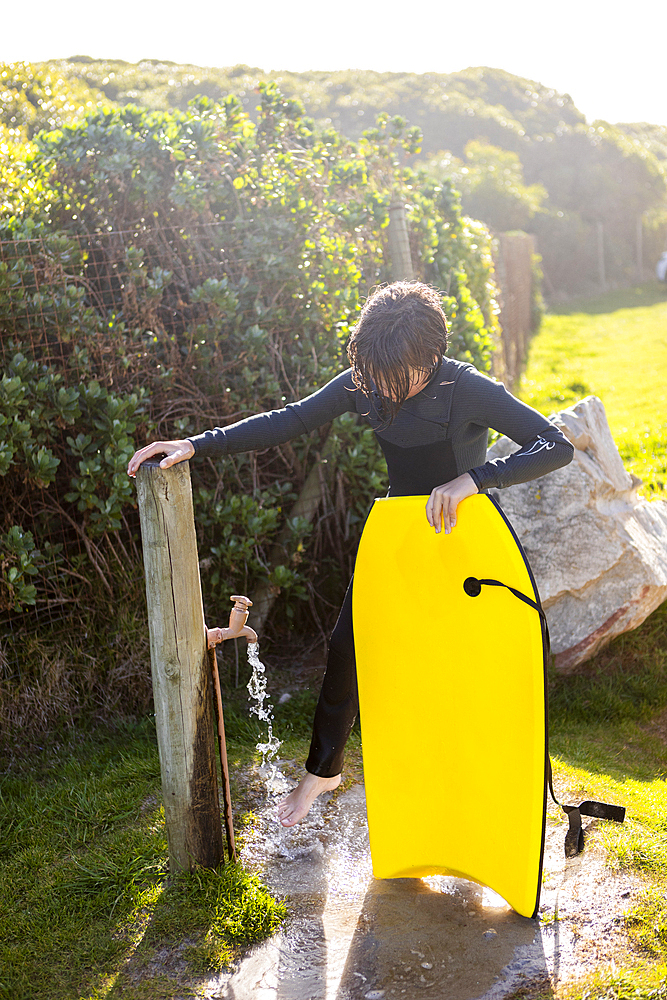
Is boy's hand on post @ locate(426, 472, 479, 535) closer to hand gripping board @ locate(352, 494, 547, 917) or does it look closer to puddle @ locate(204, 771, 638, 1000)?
hand gripping board @ locate(352, 494, 547, 917)

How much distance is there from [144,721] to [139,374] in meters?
1.51

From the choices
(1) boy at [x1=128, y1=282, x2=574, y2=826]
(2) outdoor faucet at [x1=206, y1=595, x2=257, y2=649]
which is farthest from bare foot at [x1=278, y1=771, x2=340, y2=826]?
(2) outdoor faucet at [x1=206, y1=595, x2=257, y2=649]

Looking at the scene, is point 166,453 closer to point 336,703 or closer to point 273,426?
point 273,426

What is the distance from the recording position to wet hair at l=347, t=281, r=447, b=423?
218 cm

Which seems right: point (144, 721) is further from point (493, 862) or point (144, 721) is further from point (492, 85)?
point (492, 85)

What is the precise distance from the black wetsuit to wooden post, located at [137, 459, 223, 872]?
0.58 ft

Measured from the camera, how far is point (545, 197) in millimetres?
24703

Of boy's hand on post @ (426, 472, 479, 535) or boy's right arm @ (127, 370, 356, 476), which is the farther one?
boy's right arm @ (127, 370, 356, 476)

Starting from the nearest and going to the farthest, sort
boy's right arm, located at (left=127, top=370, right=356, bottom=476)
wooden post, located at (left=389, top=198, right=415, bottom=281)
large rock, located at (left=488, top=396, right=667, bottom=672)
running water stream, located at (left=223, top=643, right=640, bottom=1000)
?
running water stream, located at (left=223, top=643, right=640, bottom=1000), boy's right arm, located at (left=127, top=370, right=356, bottom=476), large rock, located at (left=488, top=396, right=667, bottom=672), wooden post, located at (left=389, top=198, right=415, bottom=281)

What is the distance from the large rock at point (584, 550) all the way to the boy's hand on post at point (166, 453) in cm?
187

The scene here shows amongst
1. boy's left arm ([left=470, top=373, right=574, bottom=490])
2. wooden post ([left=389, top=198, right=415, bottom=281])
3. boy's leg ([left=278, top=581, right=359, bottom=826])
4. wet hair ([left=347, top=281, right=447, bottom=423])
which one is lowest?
boy's leg ([left=278, top=581, right=359, bottom=826])

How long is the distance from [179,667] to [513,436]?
3.70 ft

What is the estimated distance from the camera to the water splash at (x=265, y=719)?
2.93 meters

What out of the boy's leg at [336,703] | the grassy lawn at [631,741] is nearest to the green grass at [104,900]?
the boy's leg at [336,703]
